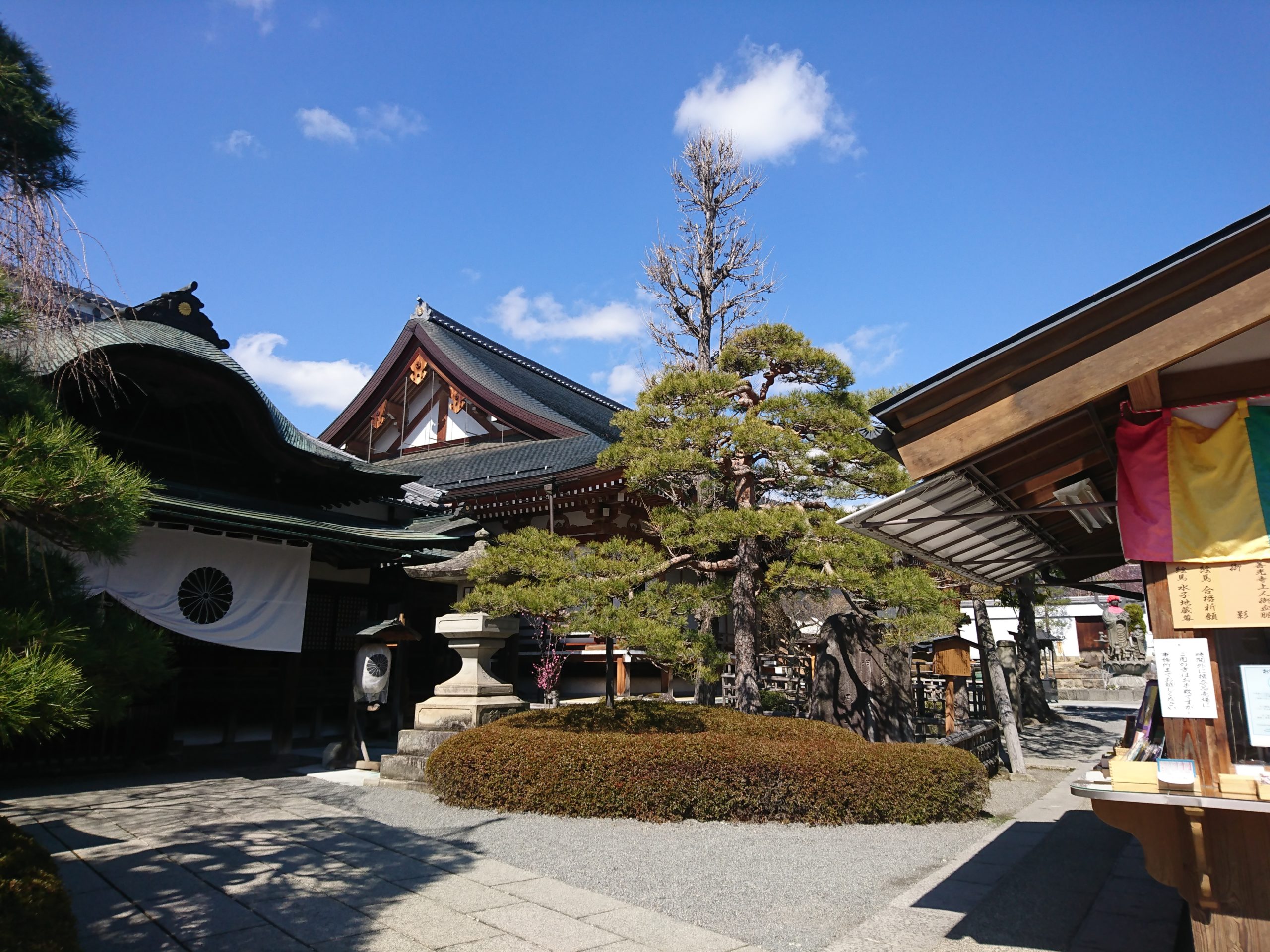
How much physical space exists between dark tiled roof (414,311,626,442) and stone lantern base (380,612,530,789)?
808 cm

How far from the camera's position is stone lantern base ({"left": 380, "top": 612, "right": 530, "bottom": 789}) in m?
8.50

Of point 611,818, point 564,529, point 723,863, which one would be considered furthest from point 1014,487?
point 564,529

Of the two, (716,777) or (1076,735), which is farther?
(1076,735)

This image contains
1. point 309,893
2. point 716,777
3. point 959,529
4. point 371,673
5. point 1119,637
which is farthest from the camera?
point 1119,637

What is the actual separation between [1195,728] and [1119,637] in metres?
38.2

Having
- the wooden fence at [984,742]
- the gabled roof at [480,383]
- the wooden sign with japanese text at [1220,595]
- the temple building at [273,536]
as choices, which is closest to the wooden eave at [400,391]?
the gabled roof at [480,383]

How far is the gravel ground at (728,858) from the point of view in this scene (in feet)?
14.5

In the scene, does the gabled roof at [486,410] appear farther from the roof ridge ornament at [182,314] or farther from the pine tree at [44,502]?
the pine tree at [44,502]

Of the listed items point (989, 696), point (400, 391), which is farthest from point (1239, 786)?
point (400, 391)

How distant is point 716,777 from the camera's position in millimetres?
6844

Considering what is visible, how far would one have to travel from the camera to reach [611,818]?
689cm

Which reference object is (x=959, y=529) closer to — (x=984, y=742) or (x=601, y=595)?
(x=601, y=595)

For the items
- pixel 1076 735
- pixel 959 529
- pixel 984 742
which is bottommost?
pixel 1076 735

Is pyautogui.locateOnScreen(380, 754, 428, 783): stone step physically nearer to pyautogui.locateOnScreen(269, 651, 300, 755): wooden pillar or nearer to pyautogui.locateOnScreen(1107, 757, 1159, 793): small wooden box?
pyautogui.locateOnScreen(269, 651, 300, 755): wooden pillar
